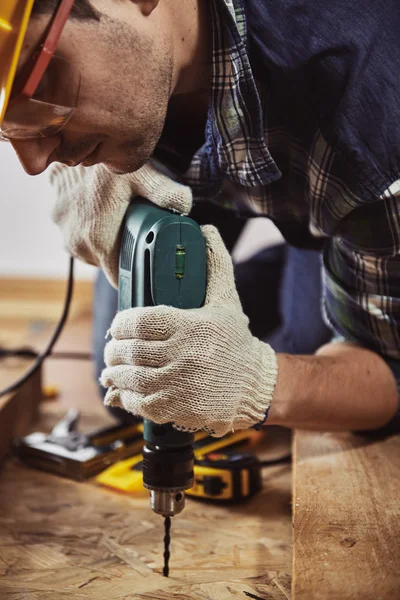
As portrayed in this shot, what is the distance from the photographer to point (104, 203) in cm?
114

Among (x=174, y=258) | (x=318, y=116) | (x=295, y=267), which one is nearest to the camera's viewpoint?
(x=174, y=258)

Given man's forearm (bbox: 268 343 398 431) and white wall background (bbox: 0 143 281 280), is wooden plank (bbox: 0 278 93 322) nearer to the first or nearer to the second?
white wall background (bbox: 0 143 281 280)

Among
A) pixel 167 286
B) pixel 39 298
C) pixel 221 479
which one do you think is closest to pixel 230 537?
pixel 221 479

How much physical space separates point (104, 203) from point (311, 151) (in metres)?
0.34

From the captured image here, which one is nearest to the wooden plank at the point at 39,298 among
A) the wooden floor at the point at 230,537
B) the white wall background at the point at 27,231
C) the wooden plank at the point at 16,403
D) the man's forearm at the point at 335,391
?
the white wall background at the point at 27,231

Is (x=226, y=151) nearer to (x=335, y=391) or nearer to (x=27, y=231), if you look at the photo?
(x=335, y=391)

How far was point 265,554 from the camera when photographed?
106cm

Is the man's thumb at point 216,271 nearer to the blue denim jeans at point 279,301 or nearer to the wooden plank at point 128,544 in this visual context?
the wooden plank at point 128,544

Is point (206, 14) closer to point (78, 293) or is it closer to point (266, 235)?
point (266, 235)

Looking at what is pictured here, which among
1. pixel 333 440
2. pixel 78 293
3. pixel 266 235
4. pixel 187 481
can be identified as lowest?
pixel 78 293

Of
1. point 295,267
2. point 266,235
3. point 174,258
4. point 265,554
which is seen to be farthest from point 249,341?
point 266,235

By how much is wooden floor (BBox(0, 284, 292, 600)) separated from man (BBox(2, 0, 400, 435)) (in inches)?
7.4

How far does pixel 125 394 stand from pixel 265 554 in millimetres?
316

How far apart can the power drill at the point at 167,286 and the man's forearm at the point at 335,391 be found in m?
0.20
